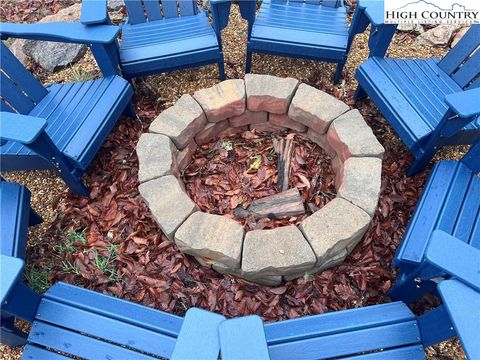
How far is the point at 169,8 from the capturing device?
2.97m

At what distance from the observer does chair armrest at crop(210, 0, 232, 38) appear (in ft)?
8.21

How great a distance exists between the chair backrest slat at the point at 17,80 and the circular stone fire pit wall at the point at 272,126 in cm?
94

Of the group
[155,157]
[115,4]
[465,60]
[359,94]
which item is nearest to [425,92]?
[465,60]

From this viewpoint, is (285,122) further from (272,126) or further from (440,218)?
(440,218)

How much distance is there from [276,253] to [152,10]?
7.32ft

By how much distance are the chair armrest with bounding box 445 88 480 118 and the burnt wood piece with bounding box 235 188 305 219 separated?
1.01m

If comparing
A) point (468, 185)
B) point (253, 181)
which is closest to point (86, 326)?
point (253, 181)

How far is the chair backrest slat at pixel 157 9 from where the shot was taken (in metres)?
2.91

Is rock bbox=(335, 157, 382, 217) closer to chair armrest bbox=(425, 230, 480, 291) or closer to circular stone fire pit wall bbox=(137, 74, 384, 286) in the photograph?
circular stone fire pit wall bbox=(137, 74, 384, 286)

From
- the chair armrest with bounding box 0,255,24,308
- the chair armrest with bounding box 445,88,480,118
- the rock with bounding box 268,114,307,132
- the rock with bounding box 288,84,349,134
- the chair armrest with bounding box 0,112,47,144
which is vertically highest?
the chair armrest with bounding box 0,112,47,144

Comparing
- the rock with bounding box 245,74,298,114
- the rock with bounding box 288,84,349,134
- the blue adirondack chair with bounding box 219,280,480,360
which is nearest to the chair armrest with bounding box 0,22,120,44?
the rock with bounding box 245,74,298,114

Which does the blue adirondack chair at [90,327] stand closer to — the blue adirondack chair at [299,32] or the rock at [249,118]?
the rock at [249,118]

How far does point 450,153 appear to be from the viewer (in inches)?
105

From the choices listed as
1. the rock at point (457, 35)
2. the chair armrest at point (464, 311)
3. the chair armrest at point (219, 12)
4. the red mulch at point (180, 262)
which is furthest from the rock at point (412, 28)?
the chair armrest at point (464, 311)
